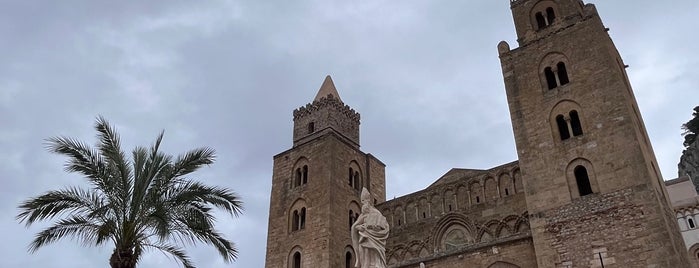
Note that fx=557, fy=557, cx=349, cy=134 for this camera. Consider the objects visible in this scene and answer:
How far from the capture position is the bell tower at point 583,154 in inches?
621

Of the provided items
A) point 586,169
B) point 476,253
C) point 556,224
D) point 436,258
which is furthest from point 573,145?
point 436,258

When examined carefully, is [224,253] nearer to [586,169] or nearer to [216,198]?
[216,198]

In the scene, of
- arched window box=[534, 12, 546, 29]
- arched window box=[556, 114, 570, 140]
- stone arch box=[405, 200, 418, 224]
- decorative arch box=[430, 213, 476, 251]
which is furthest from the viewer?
stone arch box=[405, 200, 418, 224]

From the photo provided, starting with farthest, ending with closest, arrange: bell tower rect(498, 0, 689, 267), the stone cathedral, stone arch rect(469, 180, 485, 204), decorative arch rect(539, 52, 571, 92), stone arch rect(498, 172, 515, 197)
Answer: stone arch rect(469, 180, 485, 204) < stone arch rect(498, 172, 515, 197) < decorative arch rect(539, 52, 571, 92) < the stone cathedral < bell tower rect(498, 0, 689, 267)

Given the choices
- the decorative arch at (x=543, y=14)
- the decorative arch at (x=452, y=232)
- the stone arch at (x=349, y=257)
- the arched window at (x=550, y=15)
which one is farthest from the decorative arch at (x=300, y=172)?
the arched window at (x=550, y=15)

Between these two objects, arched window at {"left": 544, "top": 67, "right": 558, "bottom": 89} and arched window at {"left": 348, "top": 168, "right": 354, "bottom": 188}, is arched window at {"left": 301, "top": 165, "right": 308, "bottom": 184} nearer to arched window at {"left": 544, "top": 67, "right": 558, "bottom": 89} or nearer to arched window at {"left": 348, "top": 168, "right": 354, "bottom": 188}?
arched window at {"left": 348, "top": 168, "right": 354, "bottom": 188}

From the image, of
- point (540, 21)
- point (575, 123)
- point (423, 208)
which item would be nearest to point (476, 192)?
point (423, 208)

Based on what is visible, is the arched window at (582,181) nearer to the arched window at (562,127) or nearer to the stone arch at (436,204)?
the arched window at (562,127)

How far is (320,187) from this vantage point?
2548 centimetres

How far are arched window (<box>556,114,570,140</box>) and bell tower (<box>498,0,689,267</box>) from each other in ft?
0.11

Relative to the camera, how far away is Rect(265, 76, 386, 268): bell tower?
2417cm

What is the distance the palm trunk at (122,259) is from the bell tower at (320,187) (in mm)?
12492

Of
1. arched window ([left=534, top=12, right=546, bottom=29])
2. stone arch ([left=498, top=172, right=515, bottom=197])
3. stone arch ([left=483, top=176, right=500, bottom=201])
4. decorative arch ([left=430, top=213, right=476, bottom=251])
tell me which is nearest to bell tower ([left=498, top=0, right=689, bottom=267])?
arched window ([left=534, top=12, right=546, bottom=29])

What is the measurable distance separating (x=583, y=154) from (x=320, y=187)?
11.9m
